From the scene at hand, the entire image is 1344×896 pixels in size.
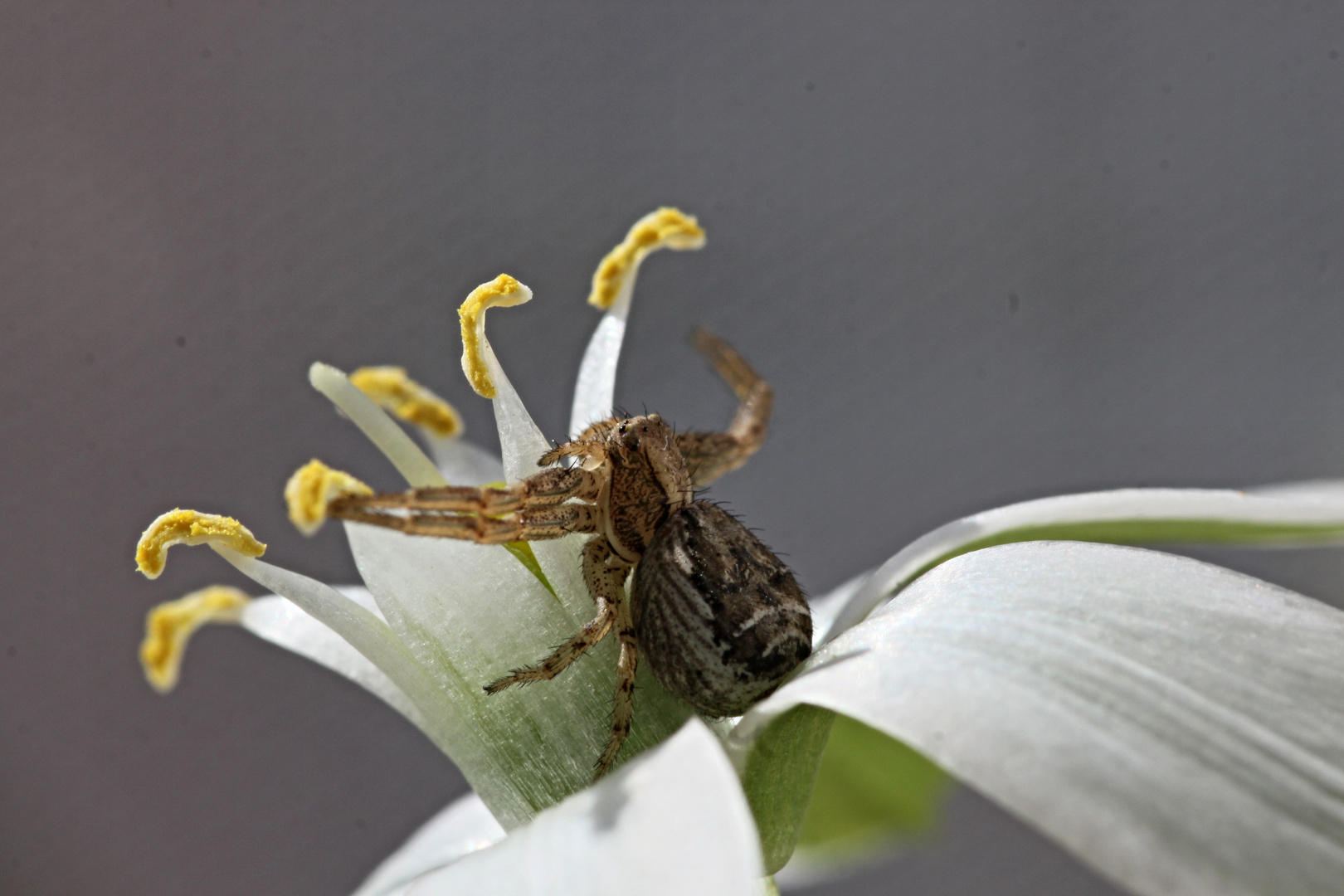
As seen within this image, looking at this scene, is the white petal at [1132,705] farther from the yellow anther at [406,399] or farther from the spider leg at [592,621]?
the yellow anther at [406,399]

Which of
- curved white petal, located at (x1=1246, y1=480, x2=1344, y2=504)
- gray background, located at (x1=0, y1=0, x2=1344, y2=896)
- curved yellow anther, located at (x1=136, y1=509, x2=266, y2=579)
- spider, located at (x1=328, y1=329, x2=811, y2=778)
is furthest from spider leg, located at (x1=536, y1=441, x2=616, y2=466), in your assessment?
gray background, located at (x1=0, y1=0, x2=1344, y2=896)

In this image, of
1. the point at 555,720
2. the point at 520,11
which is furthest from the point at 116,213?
the point at 555,720

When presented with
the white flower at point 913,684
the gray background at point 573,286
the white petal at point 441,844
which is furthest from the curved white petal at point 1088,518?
the gray background at point 573,286

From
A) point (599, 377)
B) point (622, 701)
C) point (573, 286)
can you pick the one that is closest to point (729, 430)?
point (599, 377)

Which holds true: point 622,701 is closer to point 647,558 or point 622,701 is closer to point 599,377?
point 647,558

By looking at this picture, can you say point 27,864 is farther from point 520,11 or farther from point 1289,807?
point 1289,807

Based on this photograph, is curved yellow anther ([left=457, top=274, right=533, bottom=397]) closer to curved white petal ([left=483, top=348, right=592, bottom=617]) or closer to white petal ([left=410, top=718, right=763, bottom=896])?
curved white petal ([left=483, top=348, right=592, bottom=617])
